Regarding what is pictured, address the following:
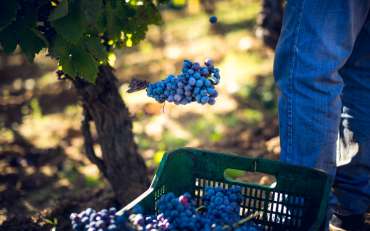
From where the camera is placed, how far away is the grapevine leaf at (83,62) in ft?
7.00

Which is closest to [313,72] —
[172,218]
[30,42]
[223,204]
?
[223,204]

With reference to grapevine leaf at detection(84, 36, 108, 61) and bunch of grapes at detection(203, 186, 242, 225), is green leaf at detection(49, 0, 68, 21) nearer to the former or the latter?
grapevine leaf at detection(84, 36, 108, 61)

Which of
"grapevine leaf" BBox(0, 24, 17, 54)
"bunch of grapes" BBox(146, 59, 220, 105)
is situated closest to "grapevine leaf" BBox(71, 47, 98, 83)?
"grapevine leaf" BBox(0, 24, 17, 54)

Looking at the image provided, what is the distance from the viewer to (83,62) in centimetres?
213

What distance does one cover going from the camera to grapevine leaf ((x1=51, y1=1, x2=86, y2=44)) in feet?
6.28

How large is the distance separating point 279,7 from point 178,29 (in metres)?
4.90

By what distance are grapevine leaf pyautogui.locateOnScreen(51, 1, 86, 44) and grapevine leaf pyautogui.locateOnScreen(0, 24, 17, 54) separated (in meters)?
0.22

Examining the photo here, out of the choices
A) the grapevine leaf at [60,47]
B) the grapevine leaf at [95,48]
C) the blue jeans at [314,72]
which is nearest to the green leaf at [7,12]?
the grapevine leaf at [60,47]

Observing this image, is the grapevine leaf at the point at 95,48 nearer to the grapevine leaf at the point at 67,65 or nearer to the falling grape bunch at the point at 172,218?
the grapevine leaf at the point at 67,65

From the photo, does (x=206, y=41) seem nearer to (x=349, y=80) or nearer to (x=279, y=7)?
(x=279, y=7)

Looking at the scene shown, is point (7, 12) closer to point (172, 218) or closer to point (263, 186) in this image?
point (172, 218)

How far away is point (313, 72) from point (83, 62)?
3.35ft

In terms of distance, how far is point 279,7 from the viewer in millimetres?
3785

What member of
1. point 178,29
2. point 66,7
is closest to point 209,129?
point 66,7
